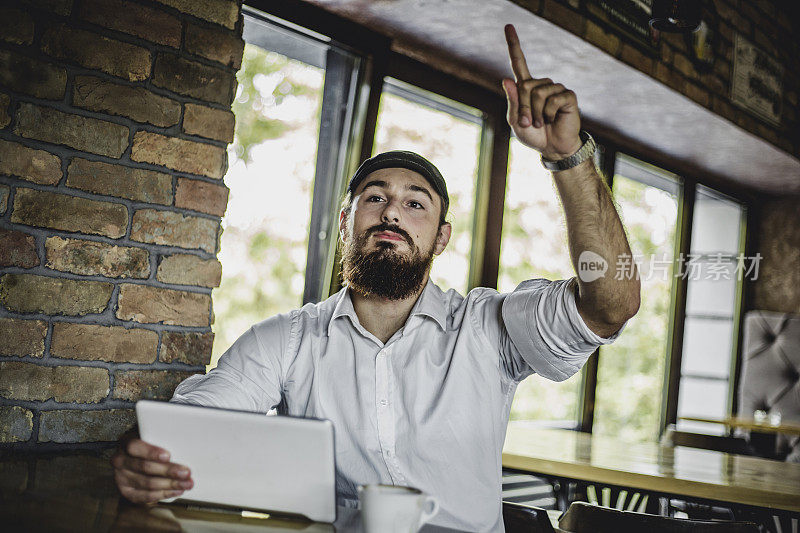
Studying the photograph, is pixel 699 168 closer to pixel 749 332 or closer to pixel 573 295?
pixel 749 332

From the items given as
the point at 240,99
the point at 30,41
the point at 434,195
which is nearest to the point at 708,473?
the point at 434,195

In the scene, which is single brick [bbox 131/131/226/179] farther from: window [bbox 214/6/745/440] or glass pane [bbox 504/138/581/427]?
glass pane [bbox 504/138/581/427]

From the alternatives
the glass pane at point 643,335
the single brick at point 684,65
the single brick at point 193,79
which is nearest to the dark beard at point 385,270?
the single brick at point 193,79

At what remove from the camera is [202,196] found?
6.48 feet

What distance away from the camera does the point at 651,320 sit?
466cm

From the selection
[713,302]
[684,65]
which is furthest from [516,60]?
[713,302]

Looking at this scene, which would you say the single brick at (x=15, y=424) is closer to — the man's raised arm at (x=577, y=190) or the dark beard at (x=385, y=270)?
the dark beard at (x=385, y=270)

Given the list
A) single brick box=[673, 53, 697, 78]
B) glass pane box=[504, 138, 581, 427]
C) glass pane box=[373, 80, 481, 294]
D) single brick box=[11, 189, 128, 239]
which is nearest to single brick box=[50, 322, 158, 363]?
single brick box=[11, 189, 128, 239]

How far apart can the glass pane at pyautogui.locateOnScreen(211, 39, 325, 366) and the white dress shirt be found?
33.9 inches

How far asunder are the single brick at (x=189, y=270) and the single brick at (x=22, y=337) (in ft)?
1.04

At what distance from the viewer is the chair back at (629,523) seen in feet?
4.78

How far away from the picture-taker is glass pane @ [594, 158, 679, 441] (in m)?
4.38

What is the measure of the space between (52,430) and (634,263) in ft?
4.60

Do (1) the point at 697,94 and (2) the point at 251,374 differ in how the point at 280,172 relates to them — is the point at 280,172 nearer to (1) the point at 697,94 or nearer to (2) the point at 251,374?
(2) the point at 251,374
